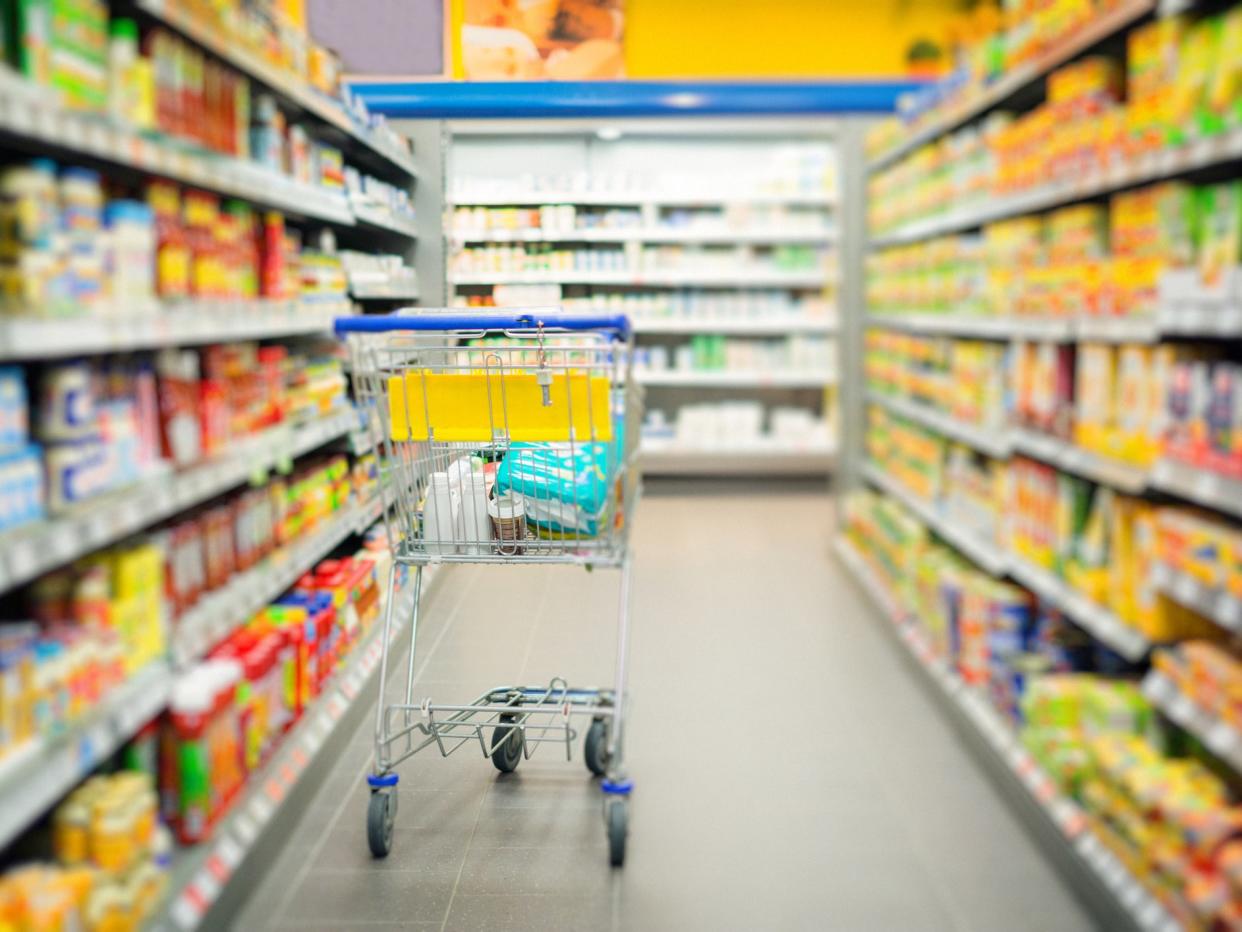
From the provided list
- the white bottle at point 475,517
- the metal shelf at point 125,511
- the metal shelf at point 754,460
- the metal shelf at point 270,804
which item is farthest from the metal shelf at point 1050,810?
the metal shelf at point 754,460

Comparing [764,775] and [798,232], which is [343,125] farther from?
[798,232]

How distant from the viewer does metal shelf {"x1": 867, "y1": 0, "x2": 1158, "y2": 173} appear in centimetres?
247

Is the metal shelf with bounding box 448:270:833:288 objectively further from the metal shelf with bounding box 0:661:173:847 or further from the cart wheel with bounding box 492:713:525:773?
the metal shelf with bounding box 0:661:173:847

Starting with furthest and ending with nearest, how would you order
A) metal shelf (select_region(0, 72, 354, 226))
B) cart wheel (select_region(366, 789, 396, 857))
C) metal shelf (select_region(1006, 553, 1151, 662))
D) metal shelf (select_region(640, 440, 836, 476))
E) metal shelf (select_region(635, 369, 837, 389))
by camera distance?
1. metal shelf (select_region(635, 369, 837, 389))
2. metal shelf (select_region(640, 440, 836, 476))
3. metal shelf (select_region(1006, 553, 1151, 662))
4. cart wheel (select_region(366, 789, 396, 857))
5. metal shelf (select_region(0, 72, 354, 226))

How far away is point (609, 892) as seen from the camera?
234 cm

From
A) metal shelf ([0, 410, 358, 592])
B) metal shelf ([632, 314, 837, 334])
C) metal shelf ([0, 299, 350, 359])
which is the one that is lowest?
metal shelf ([0, 410, 358, 592])

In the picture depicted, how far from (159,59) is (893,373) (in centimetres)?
362

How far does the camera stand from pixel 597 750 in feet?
8.68

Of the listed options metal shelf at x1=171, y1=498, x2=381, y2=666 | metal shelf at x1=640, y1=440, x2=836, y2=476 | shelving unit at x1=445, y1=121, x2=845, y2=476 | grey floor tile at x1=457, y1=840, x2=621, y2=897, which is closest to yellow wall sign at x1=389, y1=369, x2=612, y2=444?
shelving unit at x1=445, y1=121, x2=845, y2=476

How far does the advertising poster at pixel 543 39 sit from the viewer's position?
233 cm

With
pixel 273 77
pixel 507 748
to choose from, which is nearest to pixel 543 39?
pixel 273 77

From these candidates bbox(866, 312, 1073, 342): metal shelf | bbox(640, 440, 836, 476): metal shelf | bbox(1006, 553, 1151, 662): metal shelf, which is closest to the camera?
bbox(1006, 553, 1151, 662): metal shelf

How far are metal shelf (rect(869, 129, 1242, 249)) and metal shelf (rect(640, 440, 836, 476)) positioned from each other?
9.53ft

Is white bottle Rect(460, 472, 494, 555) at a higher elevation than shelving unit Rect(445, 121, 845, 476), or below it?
below
